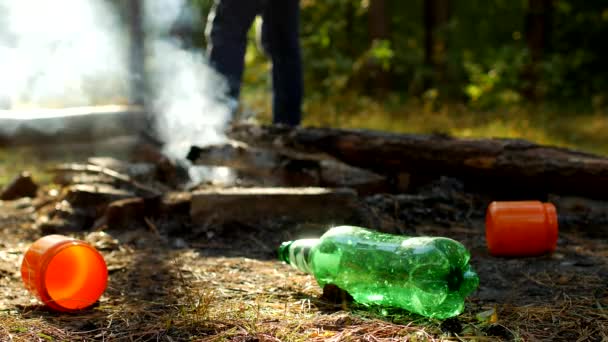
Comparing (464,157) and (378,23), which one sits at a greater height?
(378,23)

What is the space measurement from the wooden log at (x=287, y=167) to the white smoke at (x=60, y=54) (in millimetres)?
2974

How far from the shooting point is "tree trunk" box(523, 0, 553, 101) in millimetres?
11406

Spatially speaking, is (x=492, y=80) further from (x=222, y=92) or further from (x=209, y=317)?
(x=209, y=317)

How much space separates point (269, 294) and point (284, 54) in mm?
3065

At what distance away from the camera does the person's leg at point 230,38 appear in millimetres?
4992

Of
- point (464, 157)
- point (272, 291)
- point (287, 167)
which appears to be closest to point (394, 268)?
point (272, 291)

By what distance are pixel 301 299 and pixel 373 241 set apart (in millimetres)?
304

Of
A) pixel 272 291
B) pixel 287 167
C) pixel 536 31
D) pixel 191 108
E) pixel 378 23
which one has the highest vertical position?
pixel 378 23

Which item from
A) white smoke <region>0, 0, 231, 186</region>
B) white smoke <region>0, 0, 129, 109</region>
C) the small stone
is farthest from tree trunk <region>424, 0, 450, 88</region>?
the small stone

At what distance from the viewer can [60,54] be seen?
811cm

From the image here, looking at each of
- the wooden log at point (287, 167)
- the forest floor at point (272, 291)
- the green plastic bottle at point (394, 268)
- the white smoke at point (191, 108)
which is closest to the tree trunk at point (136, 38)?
the white smoke at point (191, 108)

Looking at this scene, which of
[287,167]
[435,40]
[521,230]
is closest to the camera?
[521,230]

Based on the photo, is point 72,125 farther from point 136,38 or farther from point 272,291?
point 272,291

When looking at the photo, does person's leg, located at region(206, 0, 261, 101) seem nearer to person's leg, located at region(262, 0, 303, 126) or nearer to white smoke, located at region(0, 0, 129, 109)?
person's leg, located at region(262, 0, 303, 126)
